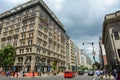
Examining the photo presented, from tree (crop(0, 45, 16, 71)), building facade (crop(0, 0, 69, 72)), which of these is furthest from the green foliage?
building facade (crop(0, 0, 69, 72))

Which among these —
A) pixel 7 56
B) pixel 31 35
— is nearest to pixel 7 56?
pixel 7 56

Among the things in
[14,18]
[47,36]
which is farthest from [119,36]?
[14,18]

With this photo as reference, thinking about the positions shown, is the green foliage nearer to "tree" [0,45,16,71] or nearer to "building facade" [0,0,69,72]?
"tree" [0,45,16,71]

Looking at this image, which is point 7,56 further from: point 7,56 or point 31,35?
point 31,35

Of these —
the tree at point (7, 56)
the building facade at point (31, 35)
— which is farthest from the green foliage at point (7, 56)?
the building facade at point (31, 35)

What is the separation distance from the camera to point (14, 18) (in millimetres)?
69188

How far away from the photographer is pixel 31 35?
197 ft

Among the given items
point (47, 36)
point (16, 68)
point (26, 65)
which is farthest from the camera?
point (47, 36)

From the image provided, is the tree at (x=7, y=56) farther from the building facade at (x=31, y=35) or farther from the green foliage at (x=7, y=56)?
Answer: the building facade at (x=31, y=35)

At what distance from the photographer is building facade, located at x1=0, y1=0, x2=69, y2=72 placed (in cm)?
5714

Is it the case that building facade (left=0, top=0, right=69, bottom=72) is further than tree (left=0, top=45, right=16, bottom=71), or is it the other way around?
building facade (left=0, top=0, right=69, bottom=72)

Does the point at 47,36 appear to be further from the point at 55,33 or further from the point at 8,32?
the point at 8,32

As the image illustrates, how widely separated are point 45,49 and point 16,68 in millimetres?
14827

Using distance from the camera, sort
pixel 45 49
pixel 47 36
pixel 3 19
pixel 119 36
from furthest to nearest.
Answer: pixel 3 19 → pixel 47 36 → pixel 45 49 → pixel 119 36
